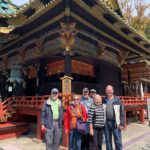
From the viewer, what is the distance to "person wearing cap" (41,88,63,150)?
15.7 ft

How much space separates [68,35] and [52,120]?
12.6 feet

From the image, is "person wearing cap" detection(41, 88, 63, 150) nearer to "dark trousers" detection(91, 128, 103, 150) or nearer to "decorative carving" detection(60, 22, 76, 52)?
"dark trousers" detection(91, 128, 103, 150)

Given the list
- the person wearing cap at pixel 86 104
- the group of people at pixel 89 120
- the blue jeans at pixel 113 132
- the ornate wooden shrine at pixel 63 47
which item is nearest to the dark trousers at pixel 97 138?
the group of people at pixel 89 120

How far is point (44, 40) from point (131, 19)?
14010mm

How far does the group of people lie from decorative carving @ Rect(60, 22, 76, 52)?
10.7ft

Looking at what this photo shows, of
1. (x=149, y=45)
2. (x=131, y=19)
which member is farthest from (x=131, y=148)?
(x=131, y=19)

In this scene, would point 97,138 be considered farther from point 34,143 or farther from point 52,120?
point 34,143

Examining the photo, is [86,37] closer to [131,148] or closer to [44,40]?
[44,40]

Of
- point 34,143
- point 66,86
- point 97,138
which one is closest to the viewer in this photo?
point 97,138

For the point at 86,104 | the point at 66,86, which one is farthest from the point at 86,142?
the point at 66,86

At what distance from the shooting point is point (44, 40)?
901 centimetres

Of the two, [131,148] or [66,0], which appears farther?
[66,0]

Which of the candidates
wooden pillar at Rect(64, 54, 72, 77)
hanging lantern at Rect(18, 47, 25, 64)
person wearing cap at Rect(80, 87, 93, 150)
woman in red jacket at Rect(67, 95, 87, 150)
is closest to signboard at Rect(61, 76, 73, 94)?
wooden pillar at Rect(64, 54, 72, 77)

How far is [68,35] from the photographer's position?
25.1ft
